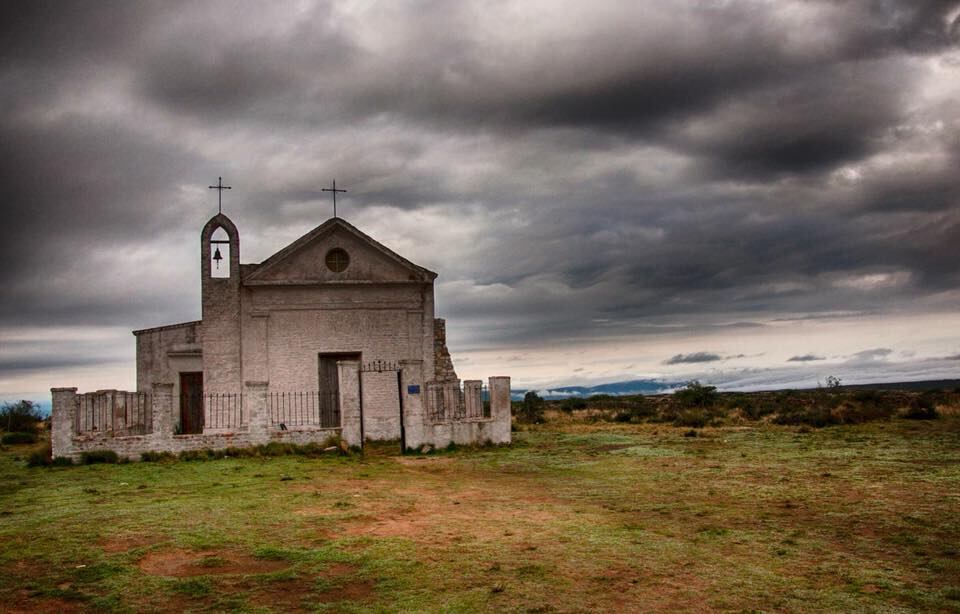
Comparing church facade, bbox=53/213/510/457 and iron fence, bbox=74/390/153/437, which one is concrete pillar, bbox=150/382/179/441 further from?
church facade, bbox=53/213/510/457

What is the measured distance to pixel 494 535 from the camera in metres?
8.57

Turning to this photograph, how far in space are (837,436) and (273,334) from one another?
15873mm

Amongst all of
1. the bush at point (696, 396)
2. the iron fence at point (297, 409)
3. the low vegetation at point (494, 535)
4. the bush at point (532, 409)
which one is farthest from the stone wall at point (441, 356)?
the bush at point (696, 396)

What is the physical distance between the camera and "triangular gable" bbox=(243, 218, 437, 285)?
22719 mm

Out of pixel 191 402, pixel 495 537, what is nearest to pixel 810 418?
pixel 191 402

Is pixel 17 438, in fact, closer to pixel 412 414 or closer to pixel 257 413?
pixel 257 413

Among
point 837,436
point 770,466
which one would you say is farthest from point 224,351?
point 837,436

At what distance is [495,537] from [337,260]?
16040 mm

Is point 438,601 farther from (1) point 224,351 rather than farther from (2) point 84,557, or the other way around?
(1) point 224,351

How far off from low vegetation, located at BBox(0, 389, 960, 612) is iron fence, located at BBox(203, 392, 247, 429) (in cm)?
477

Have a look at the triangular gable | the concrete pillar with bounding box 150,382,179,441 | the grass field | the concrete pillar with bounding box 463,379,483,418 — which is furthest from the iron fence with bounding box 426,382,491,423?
the concrete pillar with bounding box 150,382,179,441

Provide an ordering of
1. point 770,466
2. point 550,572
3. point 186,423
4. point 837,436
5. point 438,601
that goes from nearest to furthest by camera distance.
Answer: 1. point 438,601
2. point 550,572
3. point 770,466
4. point 837,436
5. point 186,423

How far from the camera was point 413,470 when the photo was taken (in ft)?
51.1

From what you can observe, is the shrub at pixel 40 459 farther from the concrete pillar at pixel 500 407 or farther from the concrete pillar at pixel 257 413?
the concrete pillar at pixel 500 407
